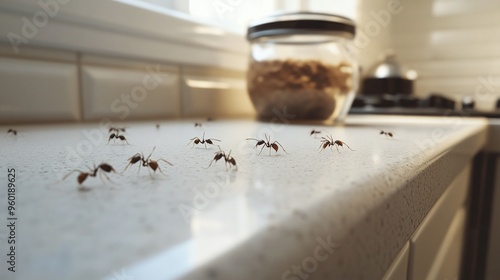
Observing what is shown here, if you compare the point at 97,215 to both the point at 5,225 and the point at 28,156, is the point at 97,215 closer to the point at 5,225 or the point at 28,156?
the point at 5,225

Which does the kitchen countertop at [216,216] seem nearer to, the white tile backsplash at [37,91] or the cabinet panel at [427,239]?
the cabinet panel at [427,239]

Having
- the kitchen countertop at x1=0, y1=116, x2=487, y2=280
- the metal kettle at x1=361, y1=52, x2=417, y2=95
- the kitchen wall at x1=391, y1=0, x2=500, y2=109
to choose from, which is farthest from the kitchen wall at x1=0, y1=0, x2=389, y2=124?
the kitchen wall at x1=391, y1=0, x2=500, y2=109

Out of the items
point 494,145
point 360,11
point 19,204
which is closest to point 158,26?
point 19,204
